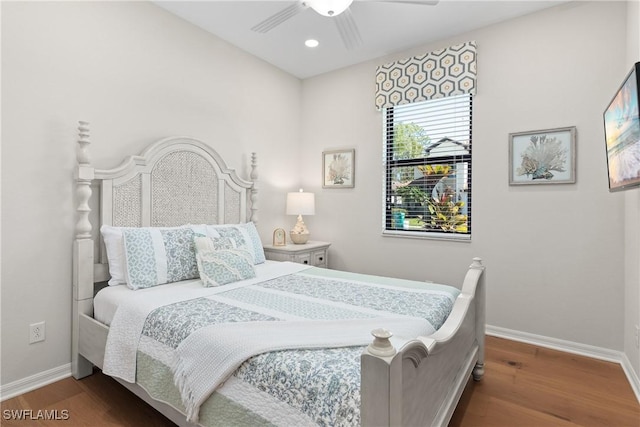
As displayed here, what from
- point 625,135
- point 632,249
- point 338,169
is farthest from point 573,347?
point 338,169

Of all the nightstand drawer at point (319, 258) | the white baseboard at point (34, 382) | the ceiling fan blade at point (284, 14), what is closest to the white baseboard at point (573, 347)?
the nightstand drawer at point (319, 258)

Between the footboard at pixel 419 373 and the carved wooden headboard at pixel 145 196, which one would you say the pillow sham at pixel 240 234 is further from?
the footboard at pixel 419 373

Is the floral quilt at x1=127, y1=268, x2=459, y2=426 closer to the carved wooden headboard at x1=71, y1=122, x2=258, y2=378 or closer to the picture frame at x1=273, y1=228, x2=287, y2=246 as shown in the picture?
the carved wooden headboard at x1=71, y1=122, x2=258, y2=378

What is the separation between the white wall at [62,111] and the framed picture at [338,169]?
1.45 m

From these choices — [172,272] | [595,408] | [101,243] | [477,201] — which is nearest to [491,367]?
[595,408]

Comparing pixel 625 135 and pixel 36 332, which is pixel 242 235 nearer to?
pixel 36 332

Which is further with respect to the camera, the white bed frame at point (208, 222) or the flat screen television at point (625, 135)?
the flat screen television at point (625, 135)

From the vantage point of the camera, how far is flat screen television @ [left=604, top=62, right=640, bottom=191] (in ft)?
5.25

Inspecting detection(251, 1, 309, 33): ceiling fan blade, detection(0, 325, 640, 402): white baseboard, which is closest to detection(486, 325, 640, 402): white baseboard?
detection(0, 325, 640, 402): white baseboard

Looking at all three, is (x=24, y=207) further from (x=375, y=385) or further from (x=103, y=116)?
(x=375, y=385)

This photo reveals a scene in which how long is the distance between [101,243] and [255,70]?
234cm

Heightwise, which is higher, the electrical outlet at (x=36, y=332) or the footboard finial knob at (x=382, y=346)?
the footboard finial knob at (x=382, y=346)

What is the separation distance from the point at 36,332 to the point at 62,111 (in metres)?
1.45

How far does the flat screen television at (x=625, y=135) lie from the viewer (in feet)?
5.25
